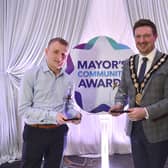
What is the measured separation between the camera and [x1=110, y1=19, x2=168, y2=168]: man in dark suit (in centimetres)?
184

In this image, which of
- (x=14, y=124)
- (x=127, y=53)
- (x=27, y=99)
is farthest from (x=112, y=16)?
(x=27, y=99)

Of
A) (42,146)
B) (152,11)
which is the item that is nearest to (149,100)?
(42,146)

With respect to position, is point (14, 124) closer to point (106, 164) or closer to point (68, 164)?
point (68, 164)

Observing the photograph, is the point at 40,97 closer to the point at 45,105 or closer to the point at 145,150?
the point at 45,105

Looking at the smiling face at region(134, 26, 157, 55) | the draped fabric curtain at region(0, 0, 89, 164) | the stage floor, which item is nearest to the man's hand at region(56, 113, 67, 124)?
the smiling face at region(134, 26, 157, 55)

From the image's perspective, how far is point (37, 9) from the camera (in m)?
3.56

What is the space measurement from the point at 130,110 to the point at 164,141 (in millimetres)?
284

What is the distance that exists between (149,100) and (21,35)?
2.11 meters

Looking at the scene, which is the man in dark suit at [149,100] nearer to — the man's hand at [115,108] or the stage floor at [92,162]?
the man's hand at [115,108]

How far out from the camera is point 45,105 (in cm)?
206

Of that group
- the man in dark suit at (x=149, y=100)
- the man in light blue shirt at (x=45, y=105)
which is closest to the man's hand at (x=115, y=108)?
the man in dark suit at (x=149, y=100)

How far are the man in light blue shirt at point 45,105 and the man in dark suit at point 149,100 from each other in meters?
0.41

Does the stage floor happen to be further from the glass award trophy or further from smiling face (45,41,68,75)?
smiling face (45,41,68,75)

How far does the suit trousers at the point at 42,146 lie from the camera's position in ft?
6.85
